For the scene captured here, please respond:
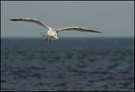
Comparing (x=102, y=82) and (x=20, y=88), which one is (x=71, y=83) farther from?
(x=20, y=88)

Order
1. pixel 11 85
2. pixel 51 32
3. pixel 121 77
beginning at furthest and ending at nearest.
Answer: pixel 121 77 → pixel 11 85 → pixel 51 32

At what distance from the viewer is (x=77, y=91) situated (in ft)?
180

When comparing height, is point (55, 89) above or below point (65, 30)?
below

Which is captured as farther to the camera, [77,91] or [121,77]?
[121,77]

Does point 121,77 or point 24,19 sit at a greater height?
point 24,19

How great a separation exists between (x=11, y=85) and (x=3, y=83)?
2.62 metres

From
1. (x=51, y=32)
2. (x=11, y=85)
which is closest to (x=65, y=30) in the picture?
(x=51, y=32)

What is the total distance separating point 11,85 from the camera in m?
60.3

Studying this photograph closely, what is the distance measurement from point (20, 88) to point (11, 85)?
11.5ft

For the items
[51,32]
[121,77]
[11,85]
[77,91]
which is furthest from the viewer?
[121,77]

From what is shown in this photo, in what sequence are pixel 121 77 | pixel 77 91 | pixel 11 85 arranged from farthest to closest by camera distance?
1. pixel 121 77
2. pixel 11 85
3. pixel 77 91

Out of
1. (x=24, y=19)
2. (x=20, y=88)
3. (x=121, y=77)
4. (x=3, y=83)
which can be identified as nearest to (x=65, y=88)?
(x=20, y=88)

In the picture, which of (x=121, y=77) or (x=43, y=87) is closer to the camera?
(x=43, y=87)

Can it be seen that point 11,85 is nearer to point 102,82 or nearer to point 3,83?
point 3,83
